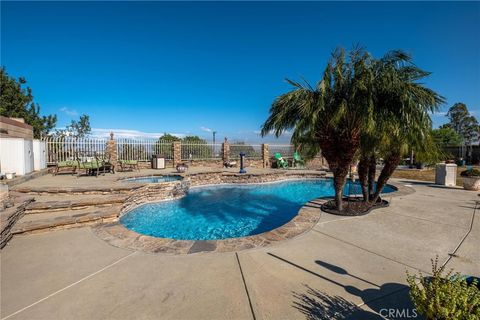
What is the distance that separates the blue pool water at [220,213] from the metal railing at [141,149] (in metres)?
6.70

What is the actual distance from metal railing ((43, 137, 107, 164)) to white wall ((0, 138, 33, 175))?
14.3 ft

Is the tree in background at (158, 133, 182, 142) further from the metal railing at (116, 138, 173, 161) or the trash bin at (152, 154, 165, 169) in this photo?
the trash bin at (152, 154, 165, 169)

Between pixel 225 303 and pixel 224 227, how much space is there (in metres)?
4.20

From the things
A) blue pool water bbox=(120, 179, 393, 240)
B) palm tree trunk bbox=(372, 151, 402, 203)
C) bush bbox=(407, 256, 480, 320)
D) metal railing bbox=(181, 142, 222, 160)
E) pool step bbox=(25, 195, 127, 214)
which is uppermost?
metal railing bbox=(181, 142, 222, 160)

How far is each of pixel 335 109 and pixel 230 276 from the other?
4098mm

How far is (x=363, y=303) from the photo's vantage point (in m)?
2.37

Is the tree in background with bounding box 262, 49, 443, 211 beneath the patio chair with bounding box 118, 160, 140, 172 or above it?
above

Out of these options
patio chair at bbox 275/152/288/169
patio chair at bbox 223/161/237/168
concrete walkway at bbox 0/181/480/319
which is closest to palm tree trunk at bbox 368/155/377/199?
concrete walkway at bbox 0/181/480/319

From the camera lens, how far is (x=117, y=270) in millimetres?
3008

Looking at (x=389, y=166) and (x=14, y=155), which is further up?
(x=14, y=155)

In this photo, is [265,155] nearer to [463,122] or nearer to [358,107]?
[358,107]

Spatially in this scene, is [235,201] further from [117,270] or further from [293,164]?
[293,164]

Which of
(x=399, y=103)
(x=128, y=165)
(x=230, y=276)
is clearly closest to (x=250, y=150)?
(x=128, y=165)

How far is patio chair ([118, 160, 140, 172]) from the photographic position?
14050 millimetres
